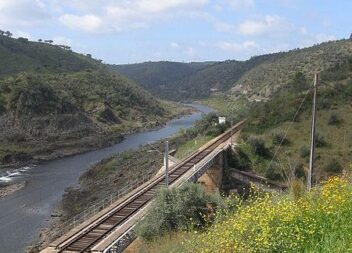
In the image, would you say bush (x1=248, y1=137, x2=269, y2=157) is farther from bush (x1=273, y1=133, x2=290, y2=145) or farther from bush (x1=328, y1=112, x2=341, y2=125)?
bush (x1=328, y1=112, x2=341, y2=125)

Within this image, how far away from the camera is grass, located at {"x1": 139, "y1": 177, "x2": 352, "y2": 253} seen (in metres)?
9.30

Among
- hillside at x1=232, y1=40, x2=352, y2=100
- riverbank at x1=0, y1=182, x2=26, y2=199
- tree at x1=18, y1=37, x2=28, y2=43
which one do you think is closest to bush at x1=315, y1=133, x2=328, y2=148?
riverbank at x1=0, y1=182, x2=26, y2=199

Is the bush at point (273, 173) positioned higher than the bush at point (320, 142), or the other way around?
the bush at point (320, 142)

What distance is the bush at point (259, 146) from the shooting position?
161 feet

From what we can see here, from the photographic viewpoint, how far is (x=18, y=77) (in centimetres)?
10406

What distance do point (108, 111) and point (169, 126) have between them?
16.4 m

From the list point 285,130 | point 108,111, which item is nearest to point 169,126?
point 108,111

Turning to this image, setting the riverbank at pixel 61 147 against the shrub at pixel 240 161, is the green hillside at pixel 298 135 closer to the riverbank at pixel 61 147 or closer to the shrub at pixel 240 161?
the shrub at pixel 240 161

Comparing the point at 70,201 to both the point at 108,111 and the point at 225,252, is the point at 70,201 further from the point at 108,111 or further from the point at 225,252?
the point at 108,111

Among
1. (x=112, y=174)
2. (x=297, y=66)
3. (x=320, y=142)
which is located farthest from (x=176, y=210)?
(x=297, y=66)

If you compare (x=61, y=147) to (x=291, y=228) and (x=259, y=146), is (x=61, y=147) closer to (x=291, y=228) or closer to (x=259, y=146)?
(x=259, y=146)

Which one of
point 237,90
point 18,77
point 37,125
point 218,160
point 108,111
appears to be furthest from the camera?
point 237,90

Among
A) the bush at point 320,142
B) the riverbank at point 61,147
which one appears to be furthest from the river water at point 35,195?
the bush at point 320,142

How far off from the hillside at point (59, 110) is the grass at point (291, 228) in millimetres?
65257
